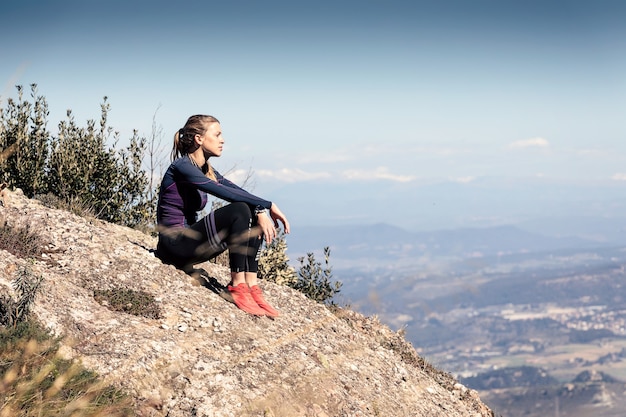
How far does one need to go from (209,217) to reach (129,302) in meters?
1.32

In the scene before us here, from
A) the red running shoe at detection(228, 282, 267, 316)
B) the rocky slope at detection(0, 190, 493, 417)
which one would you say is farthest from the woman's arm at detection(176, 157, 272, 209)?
the rocky slope at detection(0, 190, 493, 417)

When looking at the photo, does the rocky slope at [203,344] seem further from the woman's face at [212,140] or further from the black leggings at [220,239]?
the woman's face at [212,140]

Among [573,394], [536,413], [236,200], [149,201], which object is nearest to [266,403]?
[236,200]

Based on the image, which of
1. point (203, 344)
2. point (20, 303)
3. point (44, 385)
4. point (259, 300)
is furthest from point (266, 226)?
point (44, 385)

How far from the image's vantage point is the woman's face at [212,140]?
8008 mm

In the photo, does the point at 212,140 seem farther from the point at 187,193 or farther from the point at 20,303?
the point at 20,303

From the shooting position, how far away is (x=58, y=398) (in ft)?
15.3

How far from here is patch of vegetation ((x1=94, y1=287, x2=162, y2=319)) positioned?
7156 mm

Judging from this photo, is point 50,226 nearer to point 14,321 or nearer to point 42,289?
point 42,289

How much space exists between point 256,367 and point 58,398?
2.39 metres

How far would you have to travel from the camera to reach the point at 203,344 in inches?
267

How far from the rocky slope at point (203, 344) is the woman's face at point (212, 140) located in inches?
68.2

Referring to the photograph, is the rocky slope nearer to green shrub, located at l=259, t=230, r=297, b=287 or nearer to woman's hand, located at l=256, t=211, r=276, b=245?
woman's hand, located at l=256, t=211, r=276, b=245

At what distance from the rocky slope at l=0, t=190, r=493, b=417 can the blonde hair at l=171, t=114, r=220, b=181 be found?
5.12 feet
